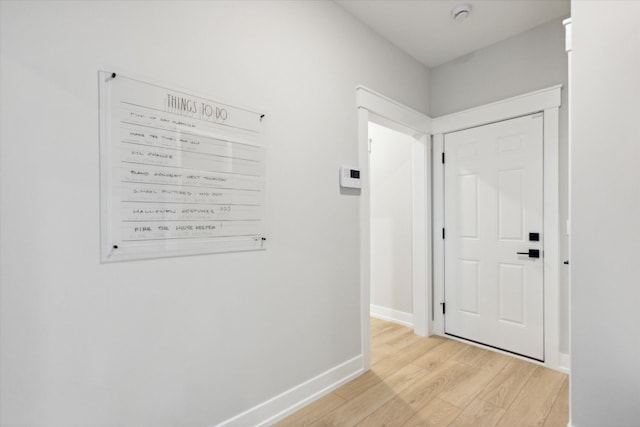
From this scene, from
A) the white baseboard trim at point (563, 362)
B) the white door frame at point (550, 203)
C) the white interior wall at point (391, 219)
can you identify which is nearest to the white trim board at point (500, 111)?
the white door frame at point (550, 203)

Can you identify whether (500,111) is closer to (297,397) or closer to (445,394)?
(445,394)

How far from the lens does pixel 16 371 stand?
1083 millimetres

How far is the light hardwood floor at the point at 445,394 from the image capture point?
1828 mm

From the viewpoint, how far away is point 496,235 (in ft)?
8.93

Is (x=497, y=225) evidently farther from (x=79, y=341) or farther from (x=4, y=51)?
(x=4, y=51)

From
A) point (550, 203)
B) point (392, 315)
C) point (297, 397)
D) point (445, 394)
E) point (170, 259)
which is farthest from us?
point (392, 315)

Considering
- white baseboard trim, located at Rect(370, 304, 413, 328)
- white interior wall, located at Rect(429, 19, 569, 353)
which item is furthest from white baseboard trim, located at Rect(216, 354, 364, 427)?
white interior wall, located at Rect(429, 19, 569, 353)

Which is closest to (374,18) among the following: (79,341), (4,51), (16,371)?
(4,51)

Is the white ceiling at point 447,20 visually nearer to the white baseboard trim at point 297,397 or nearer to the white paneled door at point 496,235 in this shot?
the white paneled door at point 496,235

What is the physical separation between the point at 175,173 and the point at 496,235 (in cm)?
261

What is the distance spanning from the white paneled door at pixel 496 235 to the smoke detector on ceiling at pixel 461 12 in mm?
935

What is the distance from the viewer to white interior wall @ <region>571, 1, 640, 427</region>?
1.41 m

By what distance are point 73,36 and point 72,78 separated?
16 centimetres

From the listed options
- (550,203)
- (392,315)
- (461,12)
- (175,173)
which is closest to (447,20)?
(461,12)
